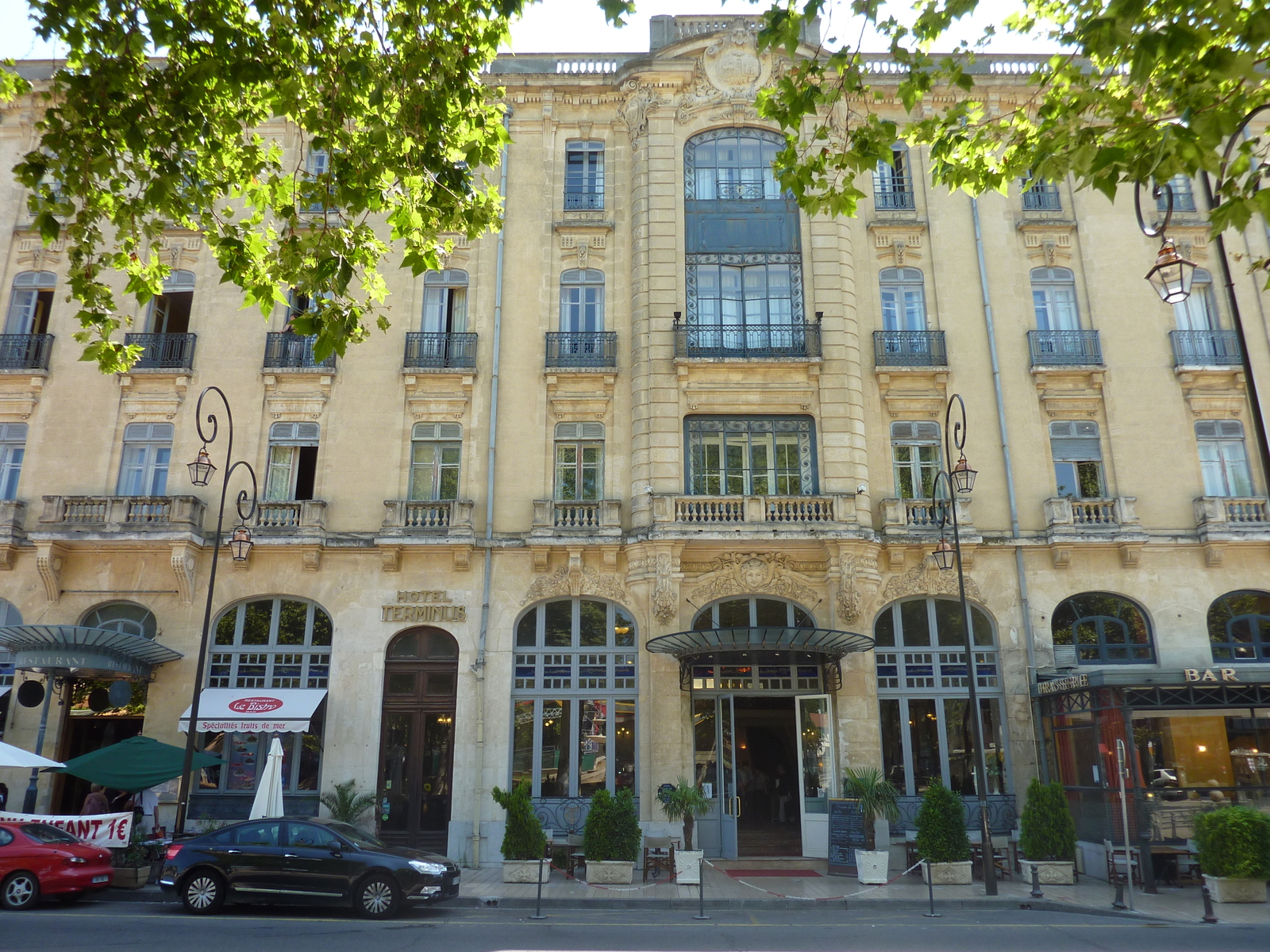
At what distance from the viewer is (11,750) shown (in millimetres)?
16844

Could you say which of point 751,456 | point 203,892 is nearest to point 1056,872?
point 751,456

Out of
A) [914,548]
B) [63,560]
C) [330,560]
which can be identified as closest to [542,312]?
[330,560]

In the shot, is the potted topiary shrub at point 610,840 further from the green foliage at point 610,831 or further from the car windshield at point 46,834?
the car windshield at point 46,834

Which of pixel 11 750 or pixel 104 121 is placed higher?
pixel 104 121

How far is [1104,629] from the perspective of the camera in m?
21.5

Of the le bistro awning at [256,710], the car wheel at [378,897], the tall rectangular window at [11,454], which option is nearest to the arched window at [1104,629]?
the car wheel at [378,897]

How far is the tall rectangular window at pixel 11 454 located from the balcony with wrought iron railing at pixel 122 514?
64.4 inches

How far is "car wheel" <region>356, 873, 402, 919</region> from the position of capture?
14.1 metres

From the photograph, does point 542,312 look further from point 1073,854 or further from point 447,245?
point 1073,854

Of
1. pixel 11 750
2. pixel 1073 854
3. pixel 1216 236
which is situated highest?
pixel 1216 236

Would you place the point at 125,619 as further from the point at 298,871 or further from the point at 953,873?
the point at 953,873

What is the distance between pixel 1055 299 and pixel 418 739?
752 inches

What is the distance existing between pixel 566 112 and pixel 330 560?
44.1 ft

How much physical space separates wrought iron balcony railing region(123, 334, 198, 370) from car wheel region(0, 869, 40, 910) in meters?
12.6
